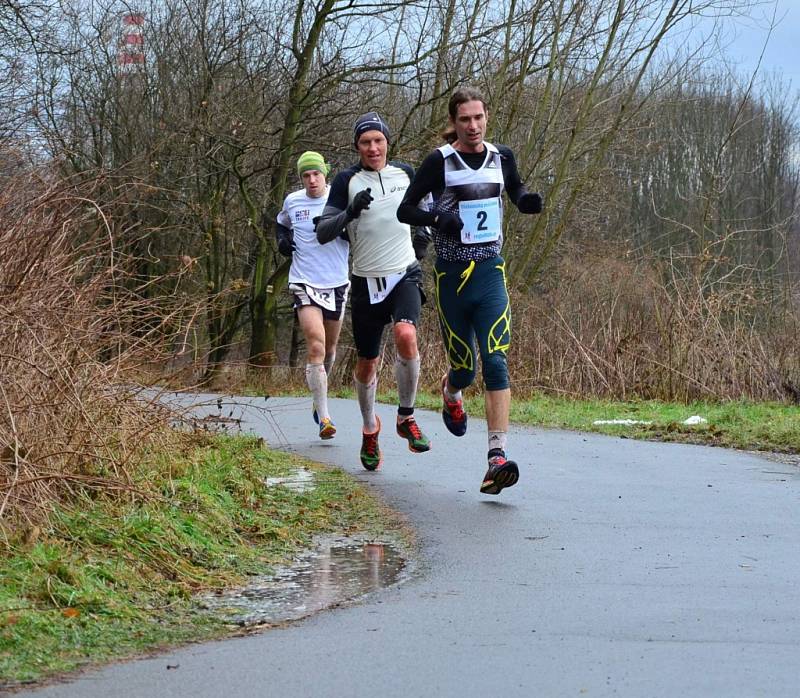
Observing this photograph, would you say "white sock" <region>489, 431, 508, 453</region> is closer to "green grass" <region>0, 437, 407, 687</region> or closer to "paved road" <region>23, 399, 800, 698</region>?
"paved road" <region>23, 399, 800, 698</region>

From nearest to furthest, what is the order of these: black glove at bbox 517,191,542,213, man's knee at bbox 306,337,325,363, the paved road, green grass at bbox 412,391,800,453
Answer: the paved road, black glove at bbox 517,191,542,213, man's knee at bbox 306,337,325,363, green grass at bbox 412,391,800,453

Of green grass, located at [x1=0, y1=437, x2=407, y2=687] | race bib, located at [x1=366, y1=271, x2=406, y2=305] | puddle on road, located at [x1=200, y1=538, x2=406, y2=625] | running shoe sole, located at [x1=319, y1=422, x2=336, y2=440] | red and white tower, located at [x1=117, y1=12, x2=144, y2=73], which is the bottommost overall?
running shoe sole, located at [x1=319, y1=422, x2=336, y2=440]

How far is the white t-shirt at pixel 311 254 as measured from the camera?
1098 cm

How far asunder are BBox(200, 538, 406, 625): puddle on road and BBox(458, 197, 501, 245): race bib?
2.23 meters

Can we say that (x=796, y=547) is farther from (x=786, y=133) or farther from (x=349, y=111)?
(x=786, y=133)

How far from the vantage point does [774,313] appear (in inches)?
630

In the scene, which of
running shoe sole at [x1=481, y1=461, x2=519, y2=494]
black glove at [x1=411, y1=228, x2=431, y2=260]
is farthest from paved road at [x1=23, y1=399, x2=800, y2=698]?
black glove at [x1=411, y1=228, x2=431, y2=260]

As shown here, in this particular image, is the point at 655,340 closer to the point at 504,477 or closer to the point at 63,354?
the point at 504,477

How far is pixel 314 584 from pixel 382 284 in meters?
3.93

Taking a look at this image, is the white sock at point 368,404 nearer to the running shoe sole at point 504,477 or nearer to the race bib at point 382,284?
the race bib at point 382,284

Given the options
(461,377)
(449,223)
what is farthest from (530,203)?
(461,377)

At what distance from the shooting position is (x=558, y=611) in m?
4.51

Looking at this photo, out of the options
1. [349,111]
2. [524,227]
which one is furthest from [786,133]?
[349,111]

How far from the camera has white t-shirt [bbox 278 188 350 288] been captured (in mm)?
10984
